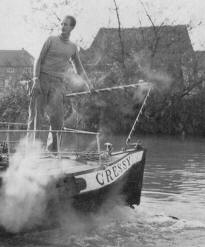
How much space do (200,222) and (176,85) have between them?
29611 millimetres

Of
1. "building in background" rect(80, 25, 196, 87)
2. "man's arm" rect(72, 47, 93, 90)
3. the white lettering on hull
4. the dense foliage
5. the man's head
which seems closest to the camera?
the white lettering on hull

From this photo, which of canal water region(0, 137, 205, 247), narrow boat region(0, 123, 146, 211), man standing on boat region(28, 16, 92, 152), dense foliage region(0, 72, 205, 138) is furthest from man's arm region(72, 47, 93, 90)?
dense foliage region(0, 72, 205, 138)

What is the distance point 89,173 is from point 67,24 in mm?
2561

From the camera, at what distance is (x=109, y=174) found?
32.4 ft

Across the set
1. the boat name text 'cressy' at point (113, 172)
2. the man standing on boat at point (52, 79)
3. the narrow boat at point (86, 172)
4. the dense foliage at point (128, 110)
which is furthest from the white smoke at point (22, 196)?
the dense foliage at point (128, 110)

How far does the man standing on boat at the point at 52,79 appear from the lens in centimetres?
985

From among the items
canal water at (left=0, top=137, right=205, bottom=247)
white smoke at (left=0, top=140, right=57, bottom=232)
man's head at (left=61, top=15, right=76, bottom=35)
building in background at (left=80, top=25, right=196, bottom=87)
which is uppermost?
building in background at (left=80, top=25, right=196, bottom=87)

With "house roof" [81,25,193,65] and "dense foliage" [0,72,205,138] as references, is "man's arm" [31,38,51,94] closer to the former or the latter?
"dense foliage" [0,72,205,138]

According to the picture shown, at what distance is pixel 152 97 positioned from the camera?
38344 mm

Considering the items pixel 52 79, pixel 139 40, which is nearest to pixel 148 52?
pixel 139 40

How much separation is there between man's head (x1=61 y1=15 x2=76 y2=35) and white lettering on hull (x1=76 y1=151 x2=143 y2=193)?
244cm

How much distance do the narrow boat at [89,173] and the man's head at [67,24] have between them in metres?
1.76

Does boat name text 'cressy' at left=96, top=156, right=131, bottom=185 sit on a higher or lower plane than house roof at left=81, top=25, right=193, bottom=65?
lower

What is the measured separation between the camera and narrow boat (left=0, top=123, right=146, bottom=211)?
8883 mm
